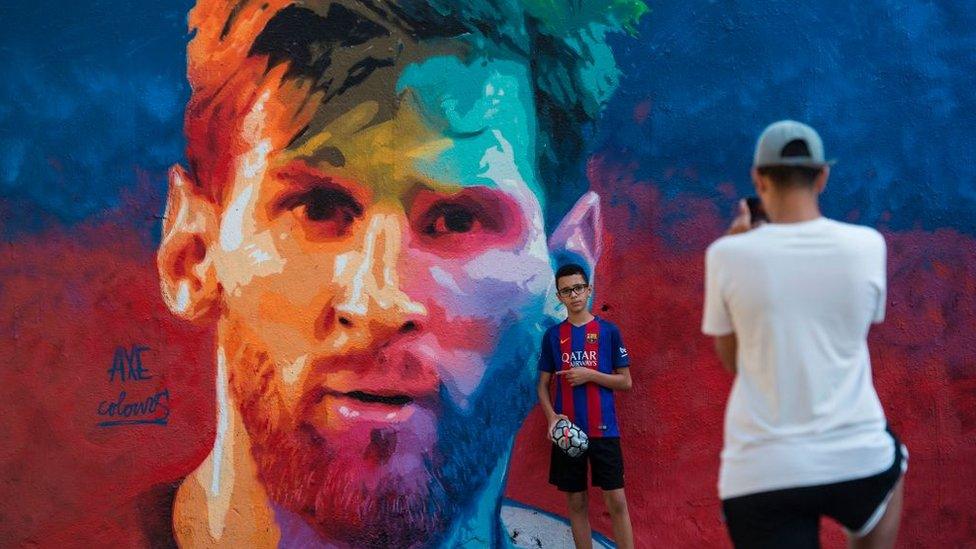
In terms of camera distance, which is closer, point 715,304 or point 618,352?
point 715,304

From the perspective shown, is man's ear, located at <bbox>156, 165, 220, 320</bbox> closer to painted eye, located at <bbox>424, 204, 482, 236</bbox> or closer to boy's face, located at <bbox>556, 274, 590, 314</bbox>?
painted eye, located at <bbox>424, 204, 482, 236</bbox>

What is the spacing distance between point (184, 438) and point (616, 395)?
2125 millimetres

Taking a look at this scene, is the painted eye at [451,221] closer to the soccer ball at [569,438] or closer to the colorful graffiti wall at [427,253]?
the colorful graffiti wall at [427,253]

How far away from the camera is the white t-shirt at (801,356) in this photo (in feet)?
9.71

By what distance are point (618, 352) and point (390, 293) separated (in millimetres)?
1120

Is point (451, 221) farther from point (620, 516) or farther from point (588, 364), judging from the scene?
point (620, 516)

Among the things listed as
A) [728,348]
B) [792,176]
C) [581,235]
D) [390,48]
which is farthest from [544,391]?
[792,176]

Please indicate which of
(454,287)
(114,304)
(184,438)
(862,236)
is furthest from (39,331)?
(862,236)

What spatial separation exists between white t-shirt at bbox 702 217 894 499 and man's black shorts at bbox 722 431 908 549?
26 mm

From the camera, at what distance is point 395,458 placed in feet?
17.3

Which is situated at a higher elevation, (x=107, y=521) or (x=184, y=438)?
(x=184, y=438)

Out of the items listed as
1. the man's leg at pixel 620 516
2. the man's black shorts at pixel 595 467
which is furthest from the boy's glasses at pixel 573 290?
the man's leg at pixel 620 516

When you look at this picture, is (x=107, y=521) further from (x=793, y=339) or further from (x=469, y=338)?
(x=793, y=339)

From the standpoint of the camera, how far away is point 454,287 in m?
5.28
